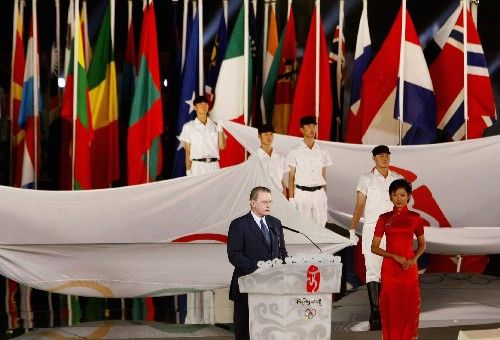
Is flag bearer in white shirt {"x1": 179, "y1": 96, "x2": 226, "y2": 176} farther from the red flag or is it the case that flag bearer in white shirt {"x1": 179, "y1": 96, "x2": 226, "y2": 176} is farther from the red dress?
the red dress

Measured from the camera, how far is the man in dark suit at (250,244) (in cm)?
801

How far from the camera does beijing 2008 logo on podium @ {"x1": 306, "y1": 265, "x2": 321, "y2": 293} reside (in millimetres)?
7512

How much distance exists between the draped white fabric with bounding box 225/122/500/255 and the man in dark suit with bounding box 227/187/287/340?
487 centimetres

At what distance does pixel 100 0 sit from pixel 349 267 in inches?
253

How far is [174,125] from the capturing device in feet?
52.2

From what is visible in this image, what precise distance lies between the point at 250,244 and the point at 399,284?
1.45 m

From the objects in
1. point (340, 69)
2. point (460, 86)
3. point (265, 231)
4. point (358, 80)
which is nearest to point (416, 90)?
point (460, 86)

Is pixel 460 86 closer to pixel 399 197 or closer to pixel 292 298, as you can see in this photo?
pixel 399 197

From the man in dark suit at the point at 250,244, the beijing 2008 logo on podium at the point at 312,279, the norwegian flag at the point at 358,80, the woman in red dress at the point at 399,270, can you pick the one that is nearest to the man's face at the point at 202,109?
the norwegian flag at the point at 358,80

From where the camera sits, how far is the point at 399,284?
8.84m

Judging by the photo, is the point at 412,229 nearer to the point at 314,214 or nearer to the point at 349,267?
the point at 314,214

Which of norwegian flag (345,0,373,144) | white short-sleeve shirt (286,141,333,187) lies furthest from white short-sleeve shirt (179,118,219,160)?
norwegian flag (345,0,373,144)

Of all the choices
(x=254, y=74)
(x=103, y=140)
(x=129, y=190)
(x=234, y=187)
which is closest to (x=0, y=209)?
(x=129, y=190)

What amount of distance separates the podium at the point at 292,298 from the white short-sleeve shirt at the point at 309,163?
15.8ft
